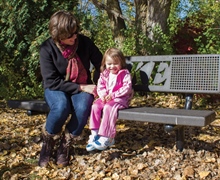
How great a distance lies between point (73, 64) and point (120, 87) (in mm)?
537

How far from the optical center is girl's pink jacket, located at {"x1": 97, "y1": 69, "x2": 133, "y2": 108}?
12.5ft

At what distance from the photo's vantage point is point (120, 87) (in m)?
3.95

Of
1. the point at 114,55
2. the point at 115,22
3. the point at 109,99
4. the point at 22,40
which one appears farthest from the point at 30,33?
the point at 109,99

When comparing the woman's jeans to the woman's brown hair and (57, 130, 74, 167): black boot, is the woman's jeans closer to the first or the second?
(57, 130, 74, 167): black boot

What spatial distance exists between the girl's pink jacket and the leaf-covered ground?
58 centimetres

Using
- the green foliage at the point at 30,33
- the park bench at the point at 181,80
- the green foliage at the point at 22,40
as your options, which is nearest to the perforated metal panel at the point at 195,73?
the park bench at the point at 181,80

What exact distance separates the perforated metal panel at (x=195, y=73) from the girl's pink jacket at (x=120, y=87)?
1.95ft

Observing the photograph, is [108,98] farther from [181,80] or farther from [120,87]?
[181,80]

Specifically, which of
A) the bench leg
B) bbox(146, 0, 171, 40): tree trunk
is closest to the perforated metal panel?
the bench leg

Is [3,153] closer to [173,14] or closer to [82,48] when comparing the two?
[82,48]

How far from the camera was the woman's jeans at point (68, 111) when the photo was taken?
3.60 meters

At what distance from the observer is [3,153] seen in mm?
4180

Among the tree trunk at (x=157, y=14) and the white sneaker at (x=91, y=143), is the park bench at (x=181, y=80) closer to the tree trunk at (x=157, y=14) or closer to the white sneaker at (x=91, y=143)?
the white sneaker at (x=91, y=143)

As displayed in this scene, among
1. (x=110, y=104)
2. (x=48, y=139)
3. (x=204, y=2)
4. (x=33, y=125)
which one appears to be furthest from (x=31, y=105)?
(x=204, y=2)
